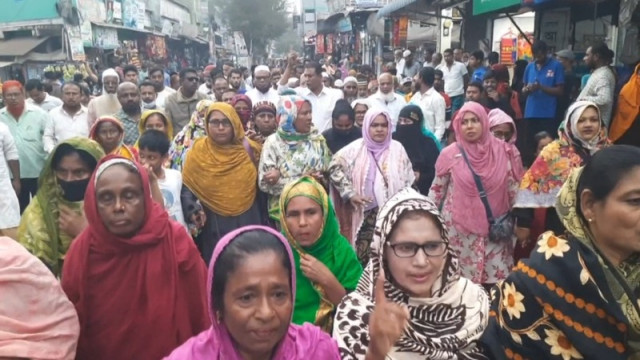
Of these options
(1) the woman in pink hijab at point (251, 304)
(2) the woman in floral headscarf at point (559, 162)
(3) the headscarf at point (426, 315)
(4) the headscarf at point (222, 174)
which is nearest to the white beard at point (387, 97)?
(4) the headscarf at point (222, 174)

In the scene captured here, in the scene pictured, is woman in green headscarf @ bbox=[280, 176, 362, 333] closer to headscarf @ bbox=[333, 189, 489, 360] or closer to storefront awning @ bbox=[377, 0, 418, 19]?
headscarf @ bbox=[333, 189, 489, 360]

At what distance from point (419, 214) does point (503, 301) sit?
45 cm

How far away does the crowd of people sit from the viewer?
188cm

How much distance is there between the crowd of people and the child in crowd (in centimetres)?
2

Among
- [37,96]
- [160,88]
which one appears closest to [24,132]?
[37,96]

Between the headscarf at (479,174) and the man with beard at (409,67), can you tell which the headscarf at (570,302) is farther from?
the man with beard at (409,67)

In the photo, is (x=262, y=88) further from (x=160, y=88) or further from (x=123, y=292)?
(x=123, y=292)

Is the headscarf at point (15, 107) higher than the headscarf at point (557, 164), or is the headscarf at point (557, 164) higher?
the headscarf at point (15, 107)

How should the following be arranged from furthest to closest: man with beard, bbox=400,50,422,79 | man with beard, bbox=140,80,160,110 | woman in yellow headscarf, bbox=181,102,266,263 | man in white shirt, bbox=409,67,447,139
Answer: man with beard, bbox=400,50,422,79
man in white shirt, bbox=409,67,447,139
man with beard, bbox=140,80,160,110
woman in yellow headscarf, bbox=181,102,266,263

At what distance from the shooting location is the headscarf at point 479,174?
4.64 metres

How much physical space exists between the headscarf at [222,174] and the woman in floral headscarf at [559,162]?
7.31 ft

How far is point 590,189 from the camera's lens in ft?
6.45

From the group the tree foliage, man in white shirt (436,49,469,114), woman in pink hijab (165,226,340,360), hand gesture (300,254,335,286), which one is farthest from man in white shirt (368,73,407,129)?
the tree foliage

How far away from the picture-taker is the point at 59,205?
3.06 metres
